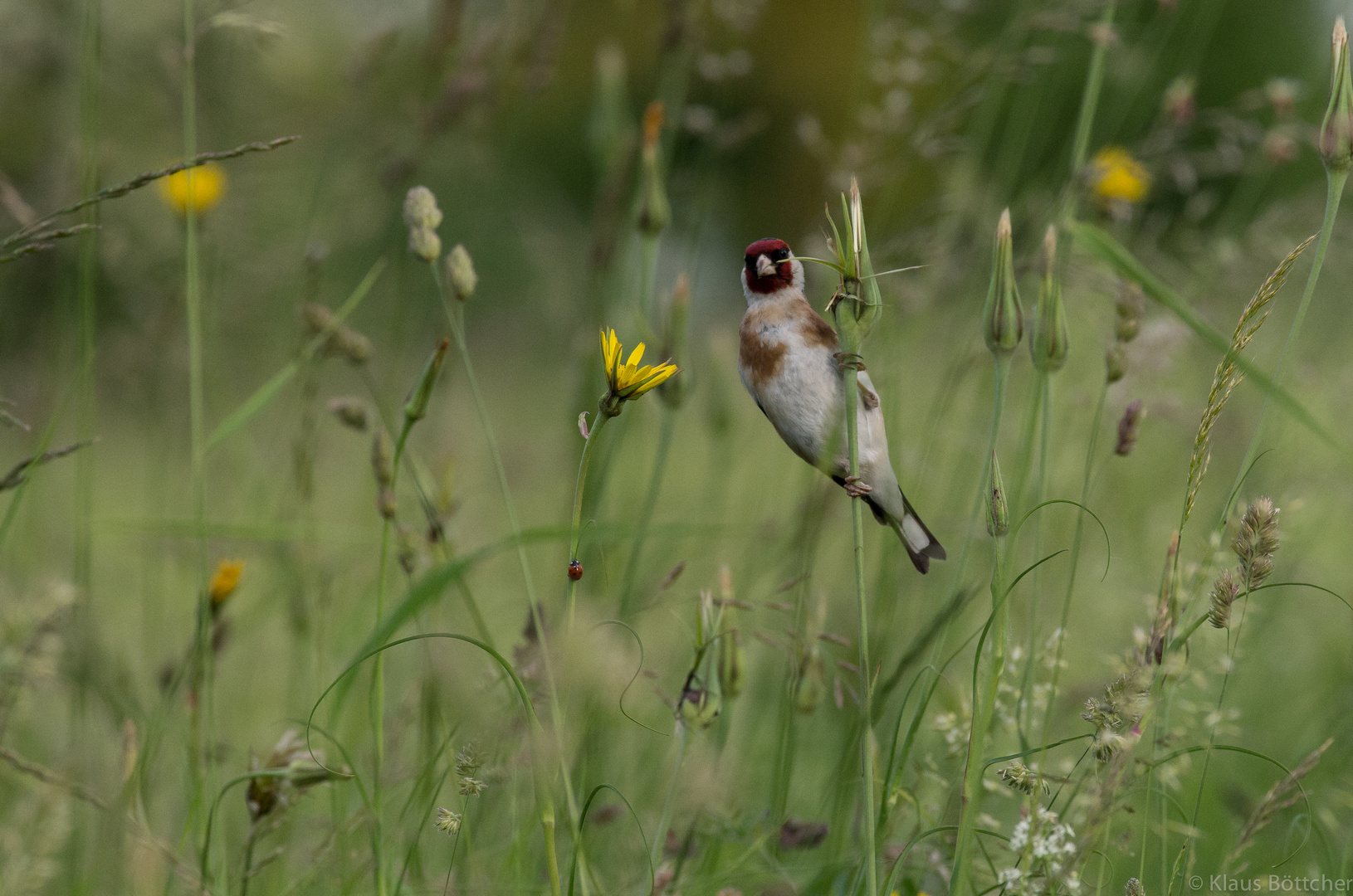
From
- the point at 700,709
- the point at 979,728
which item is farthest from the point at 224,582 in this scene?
the point at 979,728

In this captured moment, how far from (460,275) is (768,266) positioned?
0.37 m

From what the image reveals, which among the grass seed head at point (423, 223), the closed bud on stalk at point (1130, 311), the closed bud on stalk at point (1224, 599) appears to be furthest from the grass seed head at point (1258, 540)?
the grass seed head at point (423, 223)

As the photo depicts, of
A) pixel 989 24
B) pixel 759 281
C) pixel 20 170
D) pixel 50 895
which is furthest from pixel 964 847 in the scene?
pixel 20 170

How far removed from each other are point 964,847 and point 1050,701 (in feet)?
0.92

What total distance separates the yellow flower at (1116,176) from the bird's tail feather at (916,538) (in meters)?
0.62

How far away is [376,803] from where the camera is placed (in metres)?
1.17

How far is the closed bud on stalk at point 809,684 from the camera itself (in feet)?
4.26

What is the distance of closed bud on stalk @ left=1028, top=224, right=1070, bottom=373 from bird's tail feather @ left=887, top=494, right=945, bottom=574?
19.7 inches

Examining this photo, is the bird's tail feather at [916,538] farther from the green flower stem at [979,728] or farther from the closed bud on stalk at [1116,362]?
the green flower stem at [979,728]

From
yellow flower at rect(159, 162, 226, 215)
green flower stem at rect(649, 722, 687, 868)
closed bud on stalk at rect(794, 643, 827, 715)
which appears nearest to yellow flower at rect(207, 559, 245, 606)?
green flower stem at rect(649, 722, 687, 868)

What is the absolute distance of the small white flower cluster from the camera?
974 mm

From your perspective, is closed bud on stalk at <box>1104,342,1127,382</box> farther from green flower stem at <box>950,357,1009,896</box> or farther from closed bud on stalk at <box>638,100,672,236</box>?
closed bud on stalk at <box>638,100,672,236</box>

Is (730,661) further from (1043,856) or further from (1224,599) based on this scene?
(1224,599)

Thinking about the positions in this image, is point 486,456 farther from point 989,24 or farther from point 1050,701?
point 989,24
